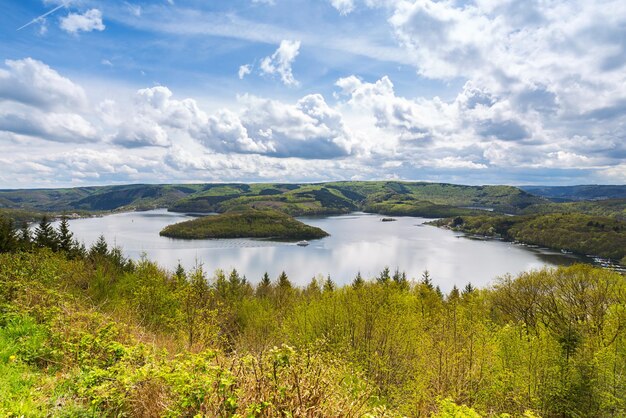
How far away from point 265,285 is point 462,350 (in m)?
54.0

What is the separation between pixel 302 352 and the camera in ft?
27.3

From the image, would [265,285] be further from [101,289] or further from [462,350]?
[462,350]

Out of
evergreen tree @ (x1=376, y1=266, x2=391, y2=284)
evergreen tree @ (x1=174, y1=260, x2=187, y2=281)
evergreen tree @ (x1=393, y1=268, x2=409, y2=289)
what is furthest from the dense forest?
evergreen tree @ (x1=376, y1=266, x2=391, y2=284)

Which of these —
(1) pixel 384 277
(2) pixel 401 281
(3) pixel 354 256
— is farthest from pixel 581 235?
(2) pixel 401 281

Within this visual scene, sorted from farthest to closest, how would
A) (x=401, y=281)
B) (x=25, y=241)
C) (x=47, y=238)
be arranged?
(x=401, y=281)
(x=47, y=238)
(x=25, y=241)

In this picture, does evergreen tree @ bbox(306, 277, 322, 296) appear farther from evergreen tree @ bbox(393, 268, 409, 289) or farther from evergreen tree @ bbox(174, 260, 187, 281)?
evergreen tree @ bbox(174, 260, 187, 281)

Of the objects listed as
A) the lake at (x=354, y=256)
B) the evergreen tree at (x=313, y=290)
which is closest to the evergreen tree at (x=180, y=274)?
the evergreen tree at (x=313, y=290)

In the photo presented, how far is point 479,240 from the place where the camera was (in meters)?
194

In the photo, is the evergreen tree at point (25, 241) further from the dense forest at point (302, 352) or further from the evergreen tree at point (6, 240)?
the dense forest at point (302, 352)

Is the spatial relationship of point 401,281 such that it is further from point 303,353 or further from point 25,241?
point 303,353

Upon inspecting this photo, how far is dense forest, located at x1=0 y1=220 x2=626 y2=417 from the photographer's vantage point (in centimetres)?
655

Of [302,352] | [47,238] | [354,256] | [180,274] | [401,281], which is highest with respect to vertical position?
[302,352]

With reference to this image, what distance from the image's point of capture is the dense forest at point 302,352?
6555mm

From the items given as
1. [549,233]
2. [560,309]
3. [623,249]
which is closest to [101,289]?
[560,309]
